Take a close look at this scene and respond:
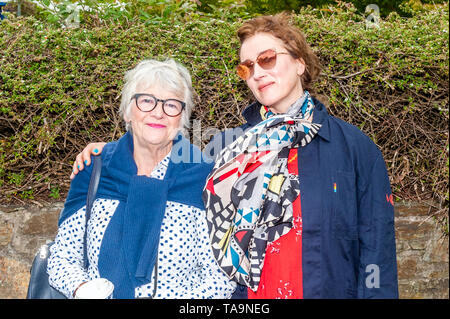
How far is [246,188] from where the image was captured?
6.91ft

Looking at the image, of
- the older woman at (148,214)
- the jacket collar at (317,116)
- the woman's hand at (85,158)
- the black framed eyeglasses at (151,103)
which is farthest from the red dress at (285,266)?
the woman's hand at (85,158)

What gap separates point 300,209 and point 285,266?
0.98 ft

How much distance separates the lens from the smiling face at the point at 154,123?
2.24m

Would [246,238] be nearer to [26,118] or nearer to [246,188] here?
[246,188]

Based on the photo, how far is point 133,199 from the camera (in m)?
2.19

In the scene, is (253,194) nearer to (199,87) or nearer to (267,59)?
(267,59)

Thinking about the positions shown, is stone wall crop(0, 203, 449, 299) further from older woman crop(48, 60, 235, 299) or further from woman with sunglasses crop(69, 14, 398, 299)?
woman with sunglasses crop(69, 14, 398, 299)

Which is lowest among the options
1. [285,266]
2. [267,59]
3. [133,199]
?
[285,266]

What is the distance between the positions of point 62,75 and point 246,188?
2.14m

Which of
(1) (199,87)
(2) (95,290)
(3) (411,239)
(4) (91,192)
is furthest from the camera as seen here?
(3) (411,239)

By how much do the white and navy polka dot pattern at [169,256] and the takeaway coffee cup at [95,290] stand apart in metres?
0.05

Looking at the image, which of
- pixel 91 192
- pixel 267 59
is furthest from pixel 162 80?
pixel 91 192

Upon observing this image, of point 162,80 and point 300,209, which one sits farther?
point 162,80

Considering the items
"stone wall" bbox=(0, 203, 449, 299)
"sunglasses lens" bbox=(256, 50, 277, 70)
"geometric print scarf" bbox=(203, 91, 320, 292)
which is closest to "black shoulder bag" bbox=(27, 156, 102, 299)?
"geometric print scarf" bbox=(203, 91, 320, 292)
